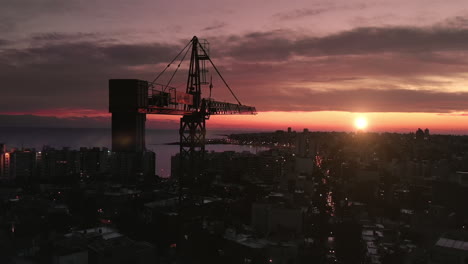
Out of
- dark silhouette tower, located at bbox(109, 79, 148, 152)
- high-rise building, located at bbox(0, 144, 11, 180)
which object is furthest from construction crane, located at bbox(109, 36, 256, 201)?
high-rise building, located at bbox(0, 144, 11, 180)

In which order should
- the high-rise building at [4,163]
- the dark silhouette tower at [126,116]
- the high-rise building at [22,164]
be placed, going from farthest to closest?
the high-rise building at [22,164] → the high-rise building at [4,163] → the dark silhouette tower at [126,116]

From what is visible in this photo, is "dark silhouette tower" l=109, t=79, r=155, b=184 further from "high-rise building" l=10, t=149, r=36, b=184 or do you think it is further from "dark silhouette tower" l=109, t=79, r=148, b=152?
"high-rise building" l=10, t=149, r=36, b=184

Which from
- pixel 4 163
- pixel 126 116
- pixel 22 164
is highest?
pixel 126 116

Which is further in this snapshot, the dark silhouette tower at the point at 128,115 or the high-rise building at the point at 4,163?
the high-rise building at the point at 4,163

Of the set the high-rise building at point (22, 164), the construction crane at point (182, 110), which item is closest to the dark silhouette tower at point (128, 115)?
the construction crane at point (182, 110)

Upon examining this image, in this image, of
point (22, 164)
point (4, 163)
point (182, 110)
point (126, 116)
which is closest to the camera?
point (126, 116)

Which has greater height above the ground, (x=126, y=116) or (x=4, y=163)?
(x=126, y=116)

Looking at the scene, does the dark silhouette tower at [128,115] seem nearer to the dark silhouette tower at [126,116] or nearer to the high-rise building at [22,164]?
the dark silhouette tower at [126,116]

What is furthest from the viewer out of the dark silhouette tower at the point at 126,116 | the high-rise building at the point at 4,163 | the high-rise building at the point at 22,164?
the high-rise building at the point at 22,164

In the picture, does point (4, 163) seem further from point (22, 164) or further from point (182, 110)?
point (182, 110)

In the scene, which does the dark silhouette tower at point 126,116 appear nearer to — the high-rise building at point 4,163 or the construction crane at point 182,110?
the construction crane at point 182,110

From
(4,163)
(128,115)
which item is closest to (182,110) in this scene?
(128,115)

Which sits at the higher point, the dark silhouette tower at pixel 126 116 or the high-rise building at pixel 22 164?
the dark silhouette tower at pixel 126 116

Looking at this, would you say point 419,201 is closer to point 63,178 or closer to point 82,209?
point 82,209
